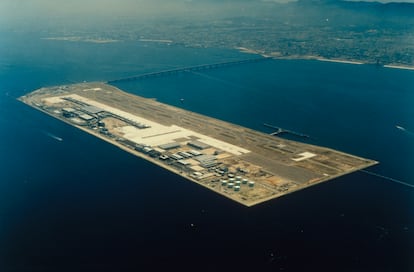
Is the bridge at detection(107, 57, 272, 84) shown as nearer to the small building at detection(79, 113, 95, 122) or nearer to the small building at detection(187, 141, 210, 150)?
the small building at detection(79, 113, 95, 122)

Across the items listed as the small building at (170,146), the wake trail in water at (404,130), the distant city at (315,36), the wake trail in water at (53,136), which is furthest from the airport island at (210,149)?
the distant city at (315,36)

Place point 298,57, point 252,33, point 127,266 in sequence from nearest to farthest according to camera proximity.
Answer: point 127,266 < point 298,57 < point 252,33

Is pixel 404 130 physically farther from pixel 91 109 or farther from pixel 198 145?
pixel 91 109

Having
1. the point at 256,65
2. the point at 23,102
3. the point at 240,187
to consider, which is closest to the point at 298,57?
the point at 256,65

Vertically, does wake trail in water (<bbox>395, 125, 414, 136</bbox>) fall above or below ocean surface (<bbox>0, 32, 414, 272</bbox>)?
above

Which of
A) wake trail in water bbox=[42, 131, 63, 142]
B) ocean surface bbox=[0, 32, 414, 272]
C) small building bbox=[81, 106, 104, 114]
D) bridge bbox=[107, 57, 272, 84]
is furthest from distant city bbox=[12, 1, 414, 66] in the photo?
wake trail in water bbox=[42, 131, 63, 142]

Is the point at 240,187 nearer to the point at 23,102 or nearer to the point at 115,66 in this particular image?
the point at 23,102
